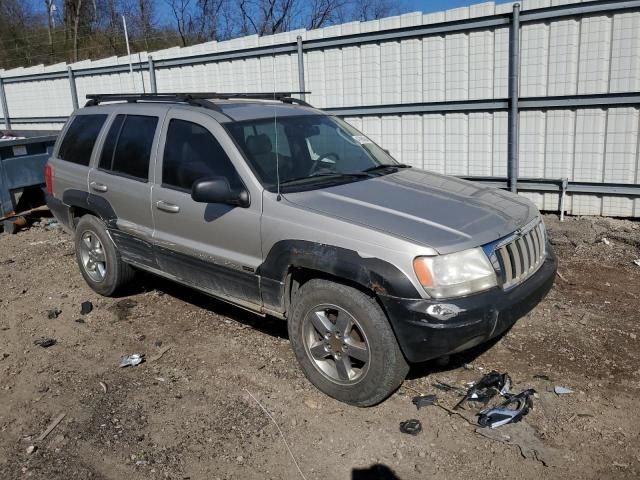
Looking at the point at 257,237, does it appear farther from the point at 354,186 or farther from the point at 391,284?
the point at 391,284

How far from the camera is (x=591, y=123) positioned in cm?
711

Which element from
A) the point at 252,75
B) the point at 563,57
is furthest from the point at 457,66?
the point at 252,75

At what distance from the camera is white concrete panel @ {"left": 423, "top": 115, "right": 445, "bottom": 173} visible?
821 cm

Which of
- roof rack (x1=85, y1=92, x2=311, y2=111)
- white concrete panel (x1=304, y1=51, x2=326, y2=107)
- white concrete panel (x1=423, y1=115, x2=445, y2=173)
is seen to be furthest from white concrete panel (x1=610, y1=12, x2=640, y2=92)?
white concrete panel (x1=304, y1=51, x2=326, y2=107)

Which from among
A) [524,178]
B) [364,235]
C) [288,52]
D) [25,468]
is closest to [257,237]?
[364,235]

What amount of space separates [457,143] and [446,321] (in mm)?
5348

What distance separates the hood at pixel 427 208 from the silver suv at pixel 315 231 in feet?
0.04

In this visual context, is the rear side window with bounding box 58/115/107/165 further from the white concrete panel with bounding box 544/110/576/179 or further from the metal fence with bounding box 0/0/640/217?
the white concrete panel with bounding box 544/110/576/179

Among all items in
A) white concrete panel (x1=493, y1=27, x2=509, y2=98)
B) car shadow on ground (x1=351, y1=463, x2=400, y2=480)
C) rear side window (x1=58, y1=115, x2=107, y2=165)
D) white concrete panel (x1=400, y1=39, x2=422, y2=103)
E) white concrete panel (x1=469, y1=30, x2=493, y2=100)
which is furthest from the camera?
white concrete panel (x1=400, y1=39, x2=422, y2=103)

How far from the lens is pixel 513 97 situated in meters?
7.41

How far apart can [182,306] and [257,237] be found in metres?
1.89

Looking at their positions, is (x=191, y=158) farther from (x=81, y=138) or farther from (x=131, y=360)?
(x=81, y=138)

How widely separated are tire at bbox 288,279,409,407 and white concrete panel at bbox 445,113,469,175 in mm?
5047

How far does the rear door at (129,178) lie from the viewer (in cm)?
482
